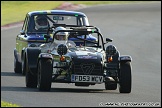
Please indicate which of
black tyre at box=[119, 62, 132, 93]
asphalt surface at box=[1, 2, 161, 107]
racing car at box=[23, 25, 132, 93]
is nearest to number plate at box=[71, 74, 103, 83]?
racing car at box=[23, 25, 132, 93]

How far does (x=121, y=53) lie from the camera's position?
26406mm

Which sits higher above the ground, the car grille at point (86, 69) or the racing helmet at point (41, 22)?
the racing helmet at point (41, 22)

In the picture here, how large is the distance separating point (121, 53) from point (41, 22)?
966cm

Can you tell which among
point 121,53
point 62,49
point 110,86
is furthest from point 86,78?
point 121,53

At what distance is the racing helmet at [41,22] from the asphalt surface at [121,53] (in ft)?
4.43

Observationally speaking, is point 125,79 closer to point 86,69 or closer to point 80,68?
point 86,69

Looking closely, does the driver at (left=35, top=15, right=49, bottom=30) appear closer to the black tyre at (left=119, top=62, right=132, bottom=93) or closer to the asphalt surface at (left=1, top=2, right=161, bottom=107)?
the asphalt surface at (left=1, top=2, right=161, bottom=107)

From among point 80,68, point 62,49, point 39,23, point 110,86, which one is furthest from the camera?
point 39,23

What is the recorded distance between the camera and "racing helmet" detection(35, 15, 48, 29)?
16984 millimetres

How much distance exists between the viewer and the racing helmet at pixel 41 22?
1698 centimetres

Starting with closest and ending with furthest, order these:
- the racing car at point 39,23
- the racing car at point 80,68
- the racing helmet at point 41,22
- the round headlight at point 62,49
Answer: the racing car at point 80,68 < the round headlight at point 62,49 < the racing car at point 39,23 < the racing helmet at point 41,22

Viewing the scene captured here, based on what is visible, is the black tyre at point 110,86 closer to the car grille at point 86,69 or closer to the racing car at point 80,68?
the racing car at point 80,68

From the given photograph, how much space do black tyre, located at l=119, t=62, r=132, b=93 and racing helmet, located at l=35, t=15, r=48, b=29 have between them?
472 cm

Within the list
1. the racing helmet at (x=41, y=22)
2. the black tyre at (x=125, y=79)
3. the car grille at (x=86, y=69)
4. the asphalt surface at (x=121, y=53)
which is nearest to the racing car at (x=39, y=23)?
the racing helmet at (x=41, y=22)
